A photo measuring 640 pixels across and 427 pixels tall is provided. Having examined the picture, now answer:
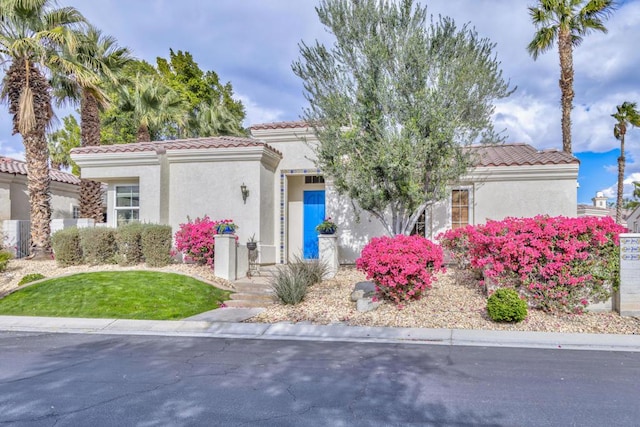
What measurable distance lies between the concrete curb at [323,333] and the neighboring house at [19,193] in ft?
37.0

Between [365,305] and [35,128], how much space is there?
42.4 ft

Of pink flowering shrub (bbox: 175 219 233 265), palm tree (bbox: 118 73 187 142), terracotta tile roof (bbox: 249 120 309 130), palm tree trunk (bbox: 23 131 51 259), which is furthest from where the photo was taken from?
palm tree (bbox: 118 73 187 142)

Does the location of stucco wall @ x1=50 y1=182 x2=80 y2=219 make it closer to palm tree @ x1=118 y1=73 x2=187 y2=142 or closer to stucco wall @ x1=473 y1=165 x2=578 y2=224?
palm tree @ x1=118 y1=73 x2=187 y2=142

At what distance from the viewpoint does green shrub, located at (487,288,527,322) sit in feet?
27.1

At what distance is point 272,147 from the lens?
15.3 metres

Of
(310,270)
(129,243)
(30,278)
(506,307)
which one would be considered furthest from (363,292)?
(30,278)

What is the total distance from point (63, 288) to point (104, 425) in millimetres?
8121

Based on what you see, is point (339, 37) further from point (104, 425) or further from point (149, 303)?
point (104, 425)

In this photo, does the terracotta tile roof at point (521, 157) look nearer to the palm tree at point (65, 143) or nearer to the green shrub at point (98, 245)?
the green shrub at point (98, 245)

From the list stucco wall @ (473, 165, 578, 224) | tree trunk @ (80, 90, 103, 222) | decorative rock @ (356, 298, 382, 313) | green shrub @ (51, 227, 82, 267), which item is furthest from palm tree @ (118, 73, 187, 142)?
decorative rock @ (356, 298, 382, 313)

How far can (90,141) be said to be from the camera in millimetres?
18391

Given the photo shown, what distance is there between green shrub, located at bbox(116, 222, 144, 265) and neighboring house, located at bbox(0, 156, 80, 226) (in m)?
8.55

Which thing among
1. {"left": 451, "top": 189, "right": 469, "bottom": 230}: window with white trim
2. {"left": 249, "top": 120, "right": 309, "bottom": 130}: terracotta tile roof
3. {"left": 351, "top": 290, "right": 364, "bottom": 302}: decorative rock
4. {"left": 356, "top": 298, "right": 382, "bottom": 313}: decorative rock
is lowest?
{"left": 356, "top": 298, "right": 382, "bottom": 313}: decorative rock

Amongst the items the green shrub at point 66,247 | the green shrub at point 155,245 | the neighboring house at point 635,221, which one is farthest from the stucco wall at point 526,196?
the neighboring house at point 635,221
